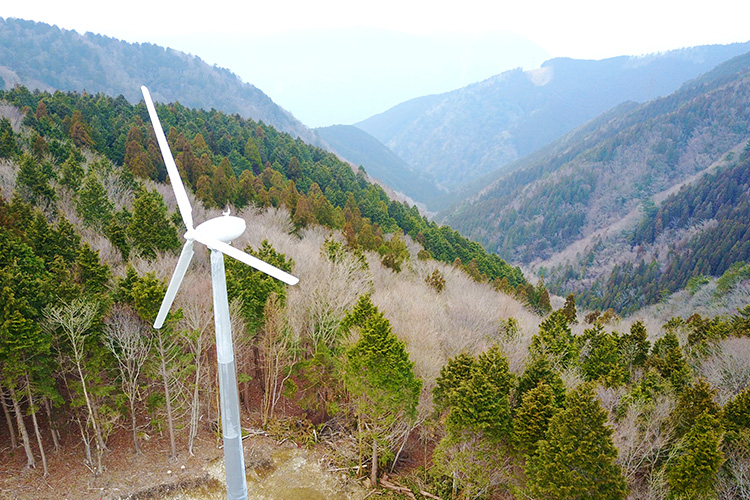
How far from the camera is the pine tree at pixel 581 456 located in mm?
16250

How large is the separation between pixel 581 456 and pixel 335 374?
12893 millimetres

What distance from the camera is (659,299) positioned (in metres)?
107

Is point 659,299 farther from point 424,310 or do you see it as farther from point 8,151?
point 8,151

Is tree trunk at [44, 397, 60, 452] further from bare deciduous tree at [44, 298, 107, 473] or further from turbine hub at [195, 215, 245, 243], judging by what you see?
turbine hub at [195, 215, 245, 243]

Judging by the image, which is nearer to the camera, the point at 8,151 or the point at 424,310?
the point at 424,310

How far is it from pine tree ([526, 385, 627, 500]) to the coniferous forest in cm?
8

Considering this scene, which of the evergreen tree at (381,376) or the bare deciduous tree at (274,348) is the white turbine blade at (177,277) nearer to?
the evergreen tree at (381,376)

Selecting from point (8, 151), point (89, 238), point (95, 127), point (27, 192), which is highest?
point (95, 127)

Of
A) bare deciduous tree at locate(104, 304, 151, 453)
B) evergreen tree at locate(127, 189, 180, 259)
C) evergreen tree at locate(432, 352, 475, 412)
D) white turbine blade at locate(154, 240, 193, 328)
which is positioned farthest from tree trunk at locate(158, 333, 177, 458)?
evergreen tree at locate(432, 352, 475, 412)

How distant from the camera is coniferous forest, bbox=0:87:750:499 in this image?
18.3m

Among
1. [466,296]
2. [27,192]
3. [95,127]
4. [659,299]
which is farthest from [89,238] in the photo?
[659,299]

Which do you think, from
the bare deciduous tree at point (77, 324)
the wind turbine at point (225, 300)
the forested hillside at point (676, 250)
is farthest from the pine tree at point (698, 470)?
the forested hillside at point (676, 250)

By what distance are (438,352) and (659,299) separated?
342 ft

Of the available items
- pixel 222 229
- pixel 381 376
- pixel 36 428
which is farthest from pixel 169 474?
pixel 222 229
